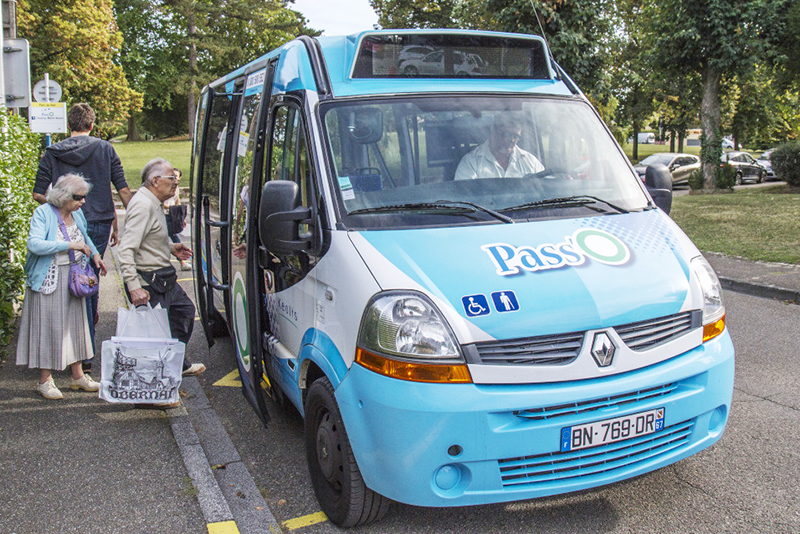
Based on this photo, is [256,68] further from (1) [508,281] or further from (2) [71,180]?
(1) [508,281]

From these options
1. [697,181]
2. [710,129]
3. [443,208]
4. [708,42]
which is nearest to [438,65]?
[443,208]

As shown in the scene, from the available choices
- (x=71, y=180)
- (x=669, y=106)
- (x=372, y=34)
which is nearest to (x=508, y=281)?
(x=372, y=34)

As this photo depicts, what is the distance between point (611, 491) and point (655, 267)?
1.21m

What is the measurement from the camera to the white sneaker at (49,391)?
5367 millimetres

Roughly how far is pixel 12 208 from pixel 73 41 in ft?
96.1

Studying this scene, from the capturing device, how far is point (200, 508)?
372 cm

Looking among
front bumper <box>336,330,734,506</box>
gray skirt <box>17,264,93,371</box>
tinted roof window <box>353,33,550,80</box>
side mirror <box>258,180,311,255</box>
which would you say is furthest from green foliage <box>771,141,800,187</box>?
side mirror <box>258,180,311,255</box>

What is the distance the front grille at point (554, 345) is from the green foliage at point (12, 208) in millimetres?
4266

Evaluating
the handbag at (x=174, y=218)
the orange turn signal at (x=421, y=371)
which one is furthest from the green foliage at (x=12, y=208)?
the orange turn signal at (x=421, y=371)

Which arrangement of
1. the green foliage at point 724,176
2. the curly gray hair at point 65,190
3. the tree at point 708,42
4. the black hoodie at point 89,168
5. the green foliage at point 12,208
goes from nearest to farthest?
the curly gray hair at point 65,190 → the green foliage at point 12,208 → the black hoodie at point 89,168 → the tree at point 708,42 → the green foliage at point 724,176

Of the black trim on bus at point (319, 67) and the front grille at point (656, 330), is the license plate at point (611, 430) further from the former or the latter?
the black trim on bus at point (319, 67)

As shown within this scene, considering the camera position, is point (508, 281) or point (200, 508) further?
point (200, 508)

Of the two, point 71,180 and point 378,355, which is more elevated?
point 71,180

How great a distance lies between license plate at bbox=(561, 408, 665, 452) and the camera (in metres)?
3.06
